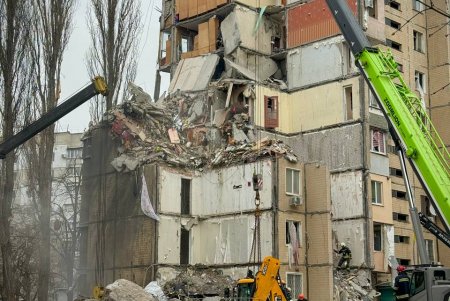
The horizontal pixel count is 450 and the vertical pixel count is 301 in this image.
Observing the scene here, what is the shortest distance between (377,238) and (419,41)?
1459cm

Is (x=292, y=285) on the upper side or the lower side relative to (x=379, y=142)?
lower

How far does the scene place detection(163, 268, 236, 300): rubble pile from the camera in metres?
30.4

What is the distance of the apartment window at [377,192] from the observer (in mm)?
38763

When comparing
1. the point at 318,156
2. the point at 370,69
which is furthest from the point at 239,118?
the point at 370,69

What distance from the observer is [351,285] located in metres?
35.1

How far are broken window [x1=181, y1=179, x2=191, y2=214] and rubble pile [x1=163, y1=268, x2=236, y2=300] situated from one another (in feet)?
10.7

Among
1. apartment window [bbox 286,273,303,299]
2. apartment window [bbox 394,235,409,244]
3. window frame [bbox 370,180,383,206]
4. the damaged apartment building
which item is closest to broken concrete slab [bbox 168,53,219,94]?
the damaged apartment building

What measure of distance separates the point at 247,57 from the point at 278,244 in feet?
49.7

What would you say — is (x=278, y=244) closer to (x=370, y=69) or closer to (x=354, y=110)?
(x=354, y=110)

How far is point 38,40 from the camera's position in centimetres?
3058

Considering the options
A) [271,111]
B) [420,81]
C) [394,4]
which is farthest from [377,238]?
[394,4]

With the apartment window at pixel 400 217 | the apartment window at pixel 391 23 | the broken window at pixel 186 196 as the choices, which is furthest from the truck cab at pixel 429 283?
the apartment window at pixel 391 23

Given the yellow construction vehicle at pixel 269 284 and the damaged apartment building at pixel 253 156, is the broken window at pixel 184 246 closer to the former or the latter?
the damaged apartment building at pixel 253 156

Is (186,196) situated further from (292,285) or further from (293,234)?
(292,285)
